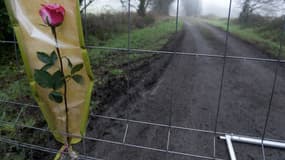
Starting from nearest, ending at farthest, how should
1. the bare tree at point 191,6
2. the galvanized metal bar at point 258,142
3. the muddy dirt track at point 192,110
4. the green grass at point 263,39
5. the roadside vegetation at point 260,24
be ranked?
the bare tree at point 191,6
the galvanized metal bar at point 258,142
the muddy dirt track at point 192,110
the roadside vegetation at point 260,24
the green grass at point 263,39

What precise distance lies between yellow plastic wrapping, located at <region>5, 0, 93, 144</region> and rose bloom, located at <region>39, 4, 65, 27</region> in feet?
0.10

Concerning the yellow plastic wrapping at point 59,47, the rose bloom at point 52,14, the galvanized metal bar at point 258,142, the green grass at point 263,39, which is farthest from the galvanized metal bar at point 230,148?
the green grass at point 263,39

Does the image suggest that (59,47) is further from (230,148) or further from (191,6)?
(230,148)

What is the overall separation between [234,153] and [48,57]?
1380 millimetres

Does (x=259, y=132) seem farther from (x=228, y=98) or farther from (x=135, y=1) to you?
(x=135, y=1)

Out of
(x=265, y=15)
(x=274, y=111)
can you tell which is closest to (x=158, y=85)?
(x=274, y=111)

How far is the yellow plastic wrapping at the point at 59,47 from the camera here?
117cm

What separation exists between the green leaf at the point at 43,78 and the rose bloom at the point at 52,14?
0.81 feet

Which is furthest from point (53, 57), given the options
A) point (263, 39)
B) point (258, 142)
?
point (263, 39)

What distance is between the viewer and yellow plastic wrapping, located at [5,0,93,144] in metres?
1.17

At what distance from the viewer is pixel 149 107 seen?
2.68 meters

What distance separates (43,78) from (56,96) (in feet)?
0.37

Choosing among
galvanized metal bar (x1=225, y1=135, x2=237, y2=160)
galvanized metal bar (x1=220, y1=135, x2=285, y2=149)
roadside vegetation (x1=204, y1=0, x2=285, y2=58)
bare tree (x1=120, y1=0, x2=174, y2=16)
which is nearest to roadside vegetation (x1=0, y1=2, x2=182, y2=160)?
bare tree (x1=120, y1=0, x2=174, y2=16)

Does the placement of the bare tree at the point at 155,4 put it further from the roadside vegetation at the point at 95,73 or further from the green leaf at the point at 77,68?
the green leaf at the point at 77,68
